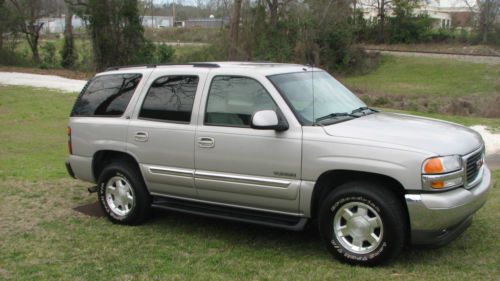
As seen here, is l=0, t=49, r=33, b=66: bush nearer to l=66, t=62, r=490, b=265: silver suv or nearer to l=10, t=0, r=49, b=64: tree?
l=10, t=0, r=49, b=64: tree

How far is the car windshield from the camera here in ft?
17.6

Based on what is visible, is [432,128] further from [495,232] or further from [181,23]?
[181,23]

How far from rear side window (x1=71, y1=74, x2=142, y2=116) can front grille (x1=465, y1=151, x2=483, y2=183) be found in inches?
143

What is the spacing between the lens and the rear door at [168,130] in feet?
19.1

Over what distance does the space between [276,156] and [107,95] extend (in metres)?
2.51

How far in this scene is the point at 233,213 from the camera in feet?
18.6

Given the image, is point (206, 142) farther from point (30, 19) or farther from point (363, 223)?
point (30, 19)

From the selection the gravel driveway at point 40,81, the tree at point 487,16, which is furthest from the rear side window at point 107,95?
the tree at point 487,16

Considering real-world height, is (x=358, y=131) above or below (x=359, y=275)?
above

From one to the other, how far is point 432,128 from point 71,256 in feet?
12.1

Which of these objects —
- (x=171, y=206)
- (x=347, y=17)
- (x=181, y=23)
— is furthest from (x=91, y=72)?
(x=181, y=23)

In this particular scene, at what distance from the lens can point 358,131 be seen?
500cm

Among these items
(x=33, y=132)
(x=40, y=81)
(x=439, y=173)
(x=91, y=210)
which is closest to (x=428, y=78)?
(x=40, y=81)

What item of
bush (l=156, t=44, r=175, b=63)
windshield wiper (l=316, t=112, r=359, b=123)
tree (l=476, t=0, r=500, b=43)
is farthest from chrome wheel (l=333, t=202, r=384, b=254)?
tree (l=476, t=0, r=500, b=43)
